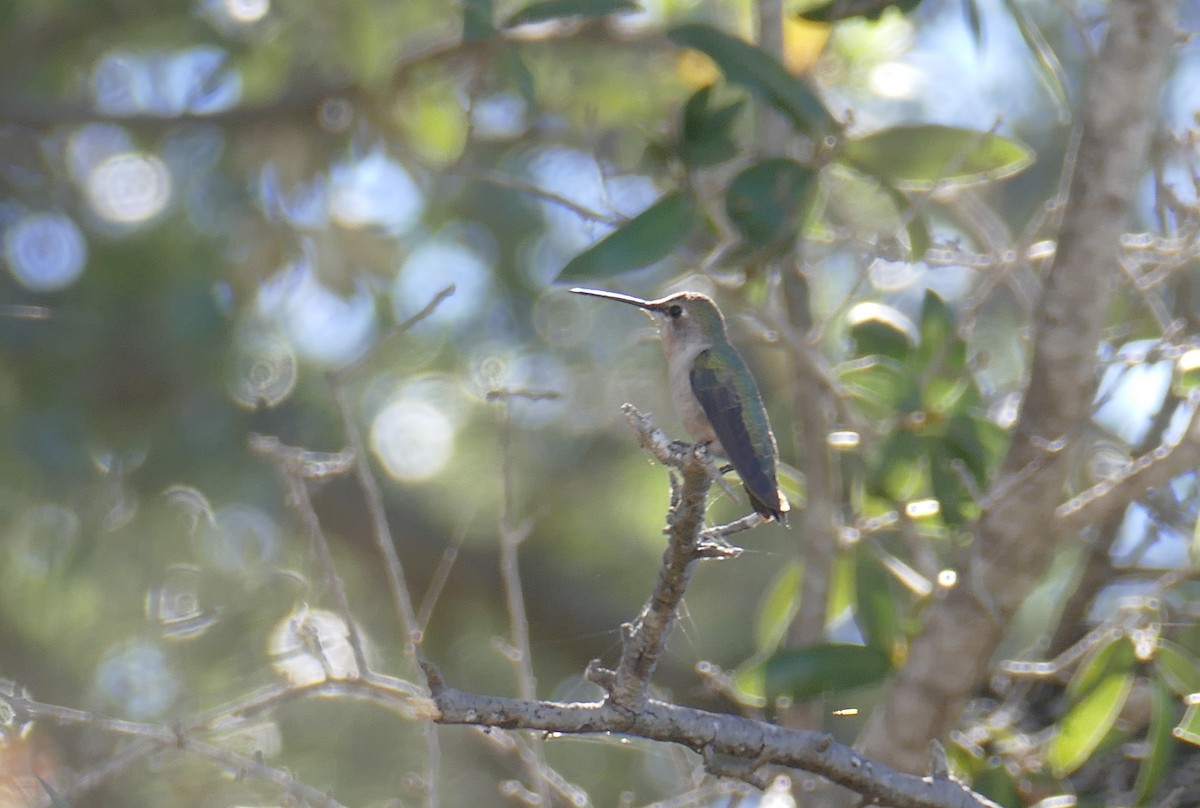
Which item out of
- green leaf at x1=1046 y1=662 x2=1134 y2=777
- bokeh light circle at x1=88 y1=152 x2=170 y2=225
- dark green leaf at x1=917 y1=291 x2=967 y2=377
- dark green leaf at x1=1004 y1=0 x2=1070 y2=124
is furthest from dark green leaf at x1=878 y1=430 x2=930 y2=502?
bokeh light circle at x1=88 y1=152 x2=170 y2=225

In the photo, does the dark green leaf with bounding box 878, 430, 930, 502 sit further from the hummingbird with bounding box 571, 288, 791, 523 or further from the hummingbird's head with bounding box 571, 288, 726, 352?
the hummingbird's head with bounding box 571, 288, 726, 352

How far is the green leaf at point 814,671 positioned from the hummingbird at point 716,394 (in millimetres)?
456

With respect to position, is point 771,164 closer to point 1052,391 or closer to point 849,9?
point 849,9

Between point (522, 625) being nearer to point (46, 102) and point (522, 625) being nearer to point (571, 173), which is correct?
point (571, 173)

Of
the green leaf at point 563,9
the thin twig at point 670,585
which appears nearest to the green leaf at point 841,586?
the green leaf at point 563,9

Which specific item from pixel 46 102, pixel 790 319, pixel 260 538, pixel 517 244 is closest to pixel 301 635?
pixel 790 319

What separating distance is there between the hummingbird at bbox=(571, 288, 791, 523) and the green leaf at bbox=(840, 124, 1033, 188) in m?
0.55

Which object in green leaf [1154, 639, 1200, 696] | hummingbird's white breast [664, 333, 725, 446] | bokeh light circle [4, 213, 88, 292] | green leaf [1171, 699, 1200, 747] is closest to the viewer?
green leaf [1171, 699, 1200, 747]

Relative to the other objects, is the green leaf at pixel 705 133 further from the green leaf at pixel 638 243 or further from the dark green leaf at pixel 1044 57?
the dark green leaf at pixel 1044 57

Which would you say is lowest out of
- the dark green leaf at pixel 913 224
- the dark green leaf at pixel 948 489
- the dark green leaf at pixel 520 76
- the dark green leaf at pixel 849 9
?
the dark green leaf at pixel 948 489

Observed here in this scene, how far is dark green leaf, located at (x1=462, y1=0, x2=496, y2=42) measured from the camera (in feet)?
10.6

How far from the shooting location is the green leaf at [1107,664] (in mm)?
3074

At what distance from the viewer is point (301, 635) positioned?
2756 millimetres

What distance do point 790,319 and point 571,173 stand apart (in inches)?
63.3
